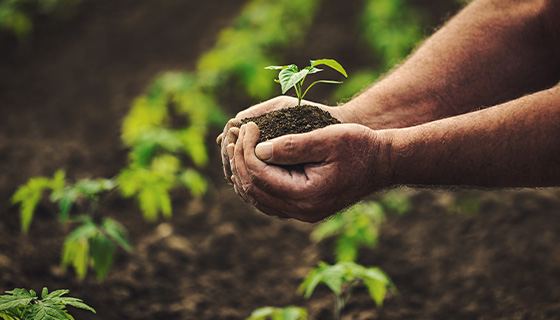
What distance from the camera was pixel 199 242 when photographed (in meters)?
3.51

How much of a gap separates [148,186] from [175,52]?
3.77 meters

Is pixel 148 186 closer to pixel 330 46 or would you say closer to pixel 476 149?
pixel 476 149

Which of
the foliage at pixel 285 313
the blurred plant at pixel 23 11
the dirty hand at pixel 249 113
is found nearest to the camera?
the dirty hand at pixel 249 113

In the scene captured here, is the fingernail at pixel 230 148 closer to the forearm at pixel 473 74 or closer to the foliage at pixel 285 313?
the forearm at pixel 473 74

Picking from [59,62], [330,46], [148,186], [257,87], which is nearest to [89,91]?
[59,62]

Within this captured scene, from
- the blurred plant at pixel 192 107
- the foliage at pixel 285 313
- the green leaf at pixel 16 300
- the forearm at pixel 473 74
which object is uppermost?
the blurred plant at pixel 192 107

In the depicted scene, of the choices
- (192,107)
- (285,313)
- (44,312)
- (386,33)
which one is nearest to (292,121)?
(285,313)

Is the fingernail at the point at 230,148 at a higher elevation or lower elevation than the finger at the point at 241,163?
higher

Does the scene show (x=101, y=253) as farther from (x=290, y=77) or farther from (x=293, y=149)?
(x=290, y=77)

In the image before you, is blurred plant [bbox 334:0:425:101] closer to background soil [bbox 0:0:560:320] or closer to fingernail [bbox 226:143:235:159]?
background soil [bbox 0:0:560:320]

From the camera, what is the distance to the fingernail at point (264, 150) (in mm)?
1664

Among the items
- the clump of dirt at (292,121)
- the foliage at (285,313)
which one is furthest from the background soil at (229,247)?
the clump of dirt at (292,121)

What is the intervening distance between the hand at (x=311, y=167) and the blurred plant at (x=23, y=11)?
5197mm

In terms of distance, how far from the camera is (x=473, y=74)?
2139mm
